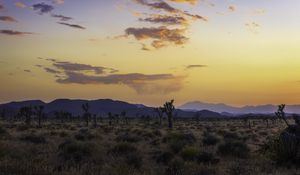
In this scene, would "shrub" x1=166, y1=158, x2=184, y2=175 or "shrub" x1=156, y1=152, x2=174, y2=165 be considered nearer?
"shrub" x1=166, y1=158, x2=184, y2=175

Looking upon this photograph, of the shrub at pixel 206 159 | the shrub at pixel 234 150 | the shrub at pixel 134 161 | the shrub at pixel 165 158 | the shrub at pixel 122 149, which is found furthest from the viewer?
the shrub at pixel 122 149

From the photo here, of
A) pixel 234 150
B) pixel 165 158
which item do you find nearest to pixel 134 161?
pixel 165 158

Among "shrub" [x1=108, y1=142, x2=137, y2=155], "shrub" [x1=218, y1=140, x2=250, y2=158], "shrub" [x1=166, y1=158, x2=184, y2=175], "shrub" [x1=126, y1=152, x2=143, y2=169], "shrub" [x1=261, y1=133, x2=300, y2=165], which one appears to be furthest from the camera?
"shrub" [x1=108, y1=142, x2=137, y2=155]

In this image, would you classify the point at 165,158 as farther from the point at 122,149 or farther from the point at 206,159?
the point at 122,149

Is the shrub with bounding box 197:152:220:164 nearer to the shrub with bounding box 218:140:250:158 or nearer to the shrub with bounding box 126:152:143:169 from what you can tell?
the shrub with bounding box 126:152:143:169

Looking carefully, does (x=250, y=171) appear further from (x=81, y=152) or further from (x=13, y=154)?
(x=13, y=154)

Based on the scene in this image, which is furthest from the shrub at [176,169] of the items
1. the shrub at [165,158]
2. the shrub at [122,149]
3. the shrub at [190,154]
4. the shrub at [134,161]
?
the shrub at [122,149]

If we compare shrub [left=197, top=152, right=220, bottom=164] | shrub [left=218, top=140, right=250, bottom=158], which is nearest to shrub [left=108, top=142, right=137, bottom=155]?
shrub [left=197, top=152, right=220, bottom=164]

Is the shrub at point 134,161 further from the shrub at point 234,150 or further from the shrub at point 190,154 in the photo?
the shrub at point 234,150

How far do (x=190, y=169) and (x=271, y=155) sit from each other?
4539 mm

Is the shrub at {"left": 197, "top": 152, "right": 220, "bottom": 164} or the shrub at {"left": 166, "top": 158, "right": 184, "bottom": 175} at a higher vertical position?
the shrub at {"left": 166, "top": 158, "right": 184, "bottom": 175}

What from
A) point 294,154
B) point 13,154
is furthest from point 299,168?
point 13,154

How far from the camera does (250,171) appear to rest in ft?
44.1

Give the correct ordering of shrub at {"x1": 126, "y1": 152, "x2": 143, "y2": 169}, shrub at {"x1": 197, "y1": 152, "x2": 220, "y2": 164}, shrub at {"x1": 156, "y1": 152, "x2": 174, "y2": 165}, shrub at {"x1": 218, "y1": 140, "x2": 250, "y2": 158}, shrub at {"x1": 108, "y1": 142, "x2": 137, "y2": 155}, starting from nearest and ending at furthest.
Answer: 1. shrub at {"x1": 126, "y1": 152, "x2": 143, "y2": 169}
2. shrub at {"x1": 197, "y1": 152, "x2": 220, "y2": 164}
3. shrub at {"x1": 156, "y1": 152, "x2": 174, "y2": 165}
4. shrub at {"x1": 218, "y1": 140, "x2": 250, "y2": 158}
5. shrub at {"x1": 108, "y1": 142, "x2": 137, "y2": 155}
